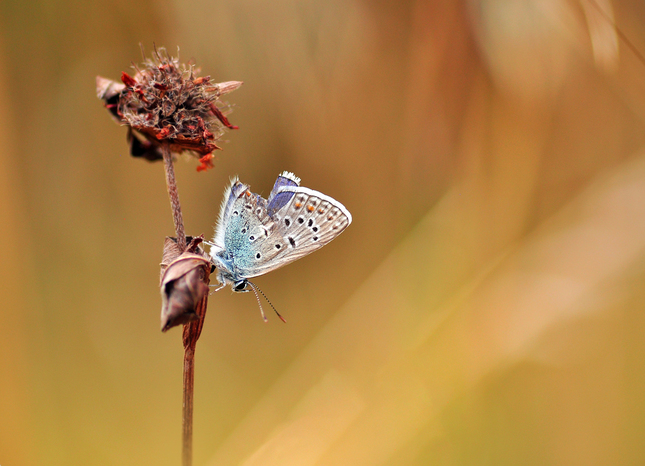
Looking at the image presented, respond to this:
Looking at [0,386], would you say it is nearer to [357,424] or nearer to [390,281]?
[357,424]

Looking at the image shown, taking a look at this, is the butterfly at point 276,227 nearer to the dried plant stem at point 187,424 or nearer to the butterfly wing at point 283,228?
the butterfly wing at point 283,228

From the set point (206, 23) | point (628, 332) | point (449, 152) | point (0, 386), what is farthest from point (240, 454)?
point (206, 23)

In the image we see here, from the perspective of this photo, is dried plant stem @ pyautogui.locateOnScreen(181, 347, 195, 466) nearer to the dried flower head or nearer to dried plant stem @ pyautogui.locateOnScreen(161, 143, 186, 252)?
dried plant stem @ pyautogui.locateOnScreen(161, 143, 186, 252)

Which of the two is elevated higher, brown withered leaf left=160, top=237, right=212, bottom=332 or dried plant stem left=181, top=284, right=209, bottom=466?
brown withered leaf left=160, top=237, right=212, bottom=332

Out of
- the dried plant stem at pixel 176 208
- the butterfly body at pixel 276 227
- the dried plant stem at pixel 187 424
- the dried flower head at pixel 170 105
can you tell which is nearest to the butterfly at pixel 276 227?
the butterfly body at pixel 276 227

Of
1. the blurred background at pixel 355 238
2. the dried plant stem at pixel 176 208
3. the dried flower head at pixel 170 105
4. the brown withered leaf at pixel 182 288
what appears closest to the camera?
the brown withered leaf at pixel 182 288

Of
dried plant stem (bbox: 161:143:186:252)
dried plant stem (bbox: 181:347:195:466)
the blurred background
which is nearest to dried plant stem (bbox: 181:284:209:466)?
dried plant stem (bbox: 181:347:195:466)
